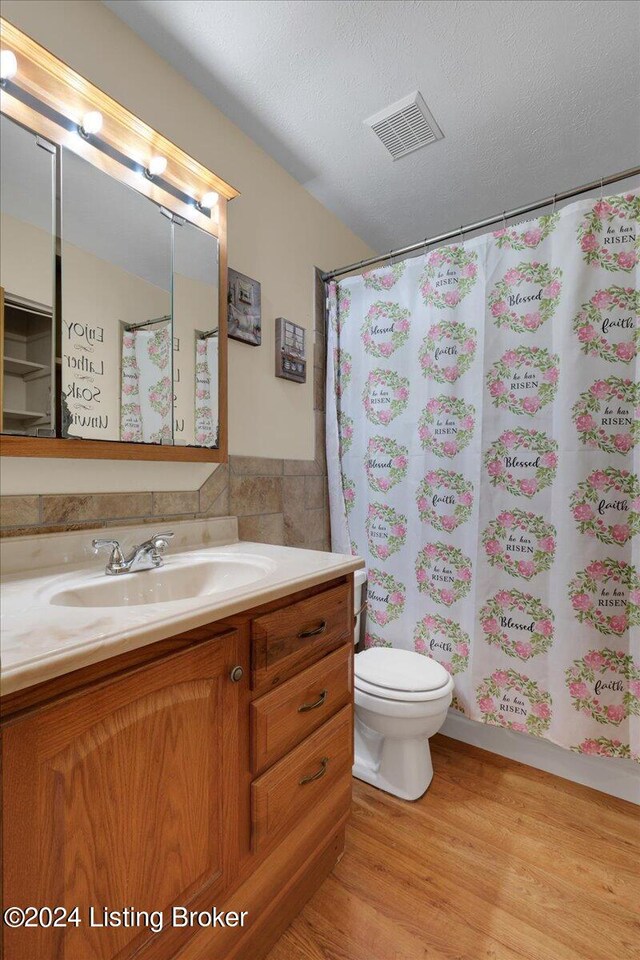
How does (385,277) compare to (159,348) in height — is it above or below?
above

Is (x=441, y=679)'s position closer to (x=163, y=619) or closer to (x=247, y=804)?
(x=247, y=804)

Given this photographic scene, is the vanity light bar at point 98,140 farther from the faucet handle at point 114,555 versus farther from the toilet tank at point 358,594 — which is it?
the toilet tank at point 358,594

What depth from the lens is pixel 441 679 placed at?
158 centimetres

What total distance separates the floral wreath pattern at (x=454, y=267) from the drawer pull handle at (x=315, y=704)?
1.52 m

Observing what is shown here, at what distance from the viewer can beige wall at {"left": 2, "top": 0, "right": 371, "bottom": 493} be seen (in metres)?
1.17

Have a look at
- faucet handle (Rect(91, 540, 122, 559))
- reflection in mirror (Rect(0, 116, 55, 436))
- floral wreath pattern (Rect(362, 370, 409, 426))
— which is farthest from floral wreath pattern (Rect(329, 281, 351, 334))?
faucet handle (Rect(91, 540, 122, 559))

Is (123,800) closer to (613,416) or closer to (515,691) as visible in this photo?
Result: (515,691)

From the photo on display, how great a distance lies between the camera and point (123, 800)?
0.72 metres

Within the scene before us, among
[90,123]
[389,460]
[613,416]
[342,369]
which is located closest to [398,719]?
[389,460]

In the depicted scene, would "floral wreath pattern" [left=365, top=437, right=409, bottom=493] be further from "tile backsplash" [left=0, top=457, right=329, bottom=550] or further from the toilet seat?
the toilet seat

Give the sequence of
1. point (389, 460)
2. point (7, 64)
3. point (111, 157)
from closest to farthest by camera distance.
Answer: point (7, 64) < point (111, 157) < point (389, 460)

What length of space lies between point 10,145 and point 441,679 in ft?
6.60

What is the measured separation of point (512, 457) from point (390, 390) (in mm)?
604

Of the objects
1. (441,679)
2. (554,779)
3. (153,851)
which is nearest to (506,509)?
(441,679)
